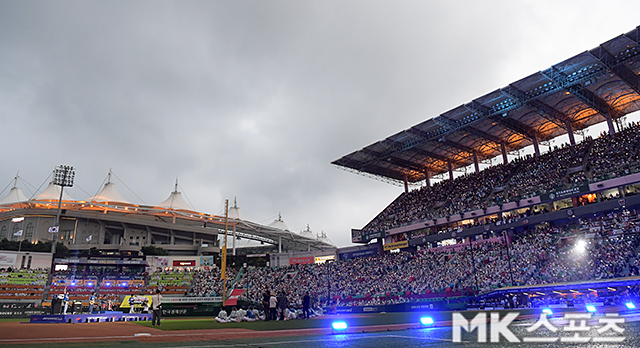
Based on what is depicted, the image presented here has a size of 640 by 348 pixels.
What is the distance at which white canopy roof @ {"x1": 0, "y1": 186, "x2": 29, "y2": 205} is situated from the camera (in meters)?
71.7

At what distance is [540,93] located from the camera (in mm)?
34531

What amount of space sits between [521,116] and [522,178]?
21.9 feet

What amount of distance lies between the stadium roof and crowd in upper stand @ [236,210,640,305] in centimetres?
1194

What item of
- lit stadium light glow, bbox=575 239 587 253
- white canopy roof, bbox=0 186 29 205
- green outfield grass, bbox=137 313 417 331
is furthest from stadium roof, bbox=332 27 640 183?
white canopy roof, bbox=0 186 29 205

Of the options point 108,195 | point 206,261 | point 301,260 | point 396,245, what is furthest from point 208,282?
point 108,195

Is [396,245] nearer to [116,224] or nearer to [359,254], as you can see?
[359,254]

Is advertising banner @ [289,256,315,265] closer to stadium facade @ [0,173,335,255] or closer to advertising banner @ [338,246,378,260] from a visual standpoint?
advertising banner @ [338,246,378,260]

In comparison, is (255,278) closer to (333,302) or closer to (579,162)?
(333,302)

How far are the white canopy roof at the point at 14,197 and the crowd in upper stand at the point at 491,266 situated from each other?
57454 millimetres

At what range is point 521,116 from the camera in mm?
40656

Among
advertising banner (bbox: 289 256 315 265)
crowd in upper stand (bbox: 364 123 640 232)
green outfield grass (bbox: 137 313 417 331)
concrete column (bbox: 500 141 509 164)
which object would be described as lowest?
green outfield grass (bbox: 137 313 417 331)

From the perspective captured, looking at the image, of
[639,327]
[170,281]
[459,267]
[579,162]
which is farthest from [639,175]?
[170,281]

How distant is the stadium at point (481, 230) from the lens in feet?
84.9

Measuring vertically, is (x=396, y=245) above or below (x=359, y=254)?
above
